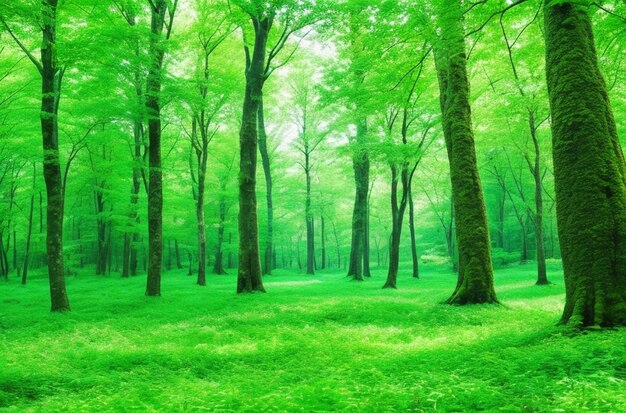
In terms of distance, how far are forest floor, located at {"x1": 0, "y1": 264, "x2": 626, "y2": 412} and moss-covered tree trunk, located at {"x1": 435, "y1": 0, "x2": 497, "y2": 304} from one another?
0.74m

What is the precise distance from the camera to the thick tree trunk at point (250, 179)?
47.0 feet

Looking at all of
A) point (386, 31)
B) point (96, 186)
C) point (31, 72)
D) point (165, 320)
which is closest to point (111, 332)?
point (165, 320)

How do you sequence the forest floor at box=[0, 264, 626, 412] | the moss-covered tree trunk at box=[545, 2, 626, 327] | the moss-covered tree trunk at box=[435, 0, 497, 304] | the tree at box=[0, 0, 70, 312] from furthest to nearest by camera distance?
the tree at box=[0, 0, 70, 312] → the moss-covered tree trunk at box=[435, 0, 497, 304] → the moss-covered tree trunk at box=[545, 2, 626, 327] → the forest floor at box=[0, 264, 626, 412]

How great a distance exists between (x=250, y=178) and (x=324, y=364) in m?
10.4

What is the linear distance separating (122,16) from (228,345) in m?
14.0

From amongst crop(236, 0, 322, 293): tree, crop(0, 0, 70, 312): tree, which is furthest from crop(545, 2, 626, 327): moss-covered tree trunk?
crop(0, 0, 70, 312): tree

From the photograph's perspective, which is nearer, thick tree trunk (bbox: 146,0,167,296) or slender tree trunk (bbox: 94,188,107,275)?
thick tree trunk (bbox: 146,0,167,296)

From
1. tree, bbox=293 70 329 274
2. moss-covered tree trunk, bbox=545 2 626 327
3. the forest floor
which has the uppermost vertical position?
tree, bbox=293 70 329 274

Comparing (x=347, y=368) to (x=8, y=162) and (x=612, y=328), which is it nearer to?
(x=612, y=328)

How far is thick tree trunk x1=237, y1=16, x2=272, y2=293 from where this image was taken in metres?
14.3

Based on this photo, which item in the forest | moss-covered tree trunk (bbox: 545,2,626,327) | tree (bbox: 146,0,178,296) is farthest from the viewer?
tree (bbox: 146,0,178,296)

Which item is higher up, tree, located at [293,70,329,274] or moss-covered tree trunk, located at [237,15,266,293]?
tree, located at [293,70,329,274]

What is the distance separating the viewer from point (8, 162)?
2450cm

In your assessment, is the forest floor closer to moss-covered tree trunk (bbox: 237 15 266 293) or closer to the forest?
the forest
